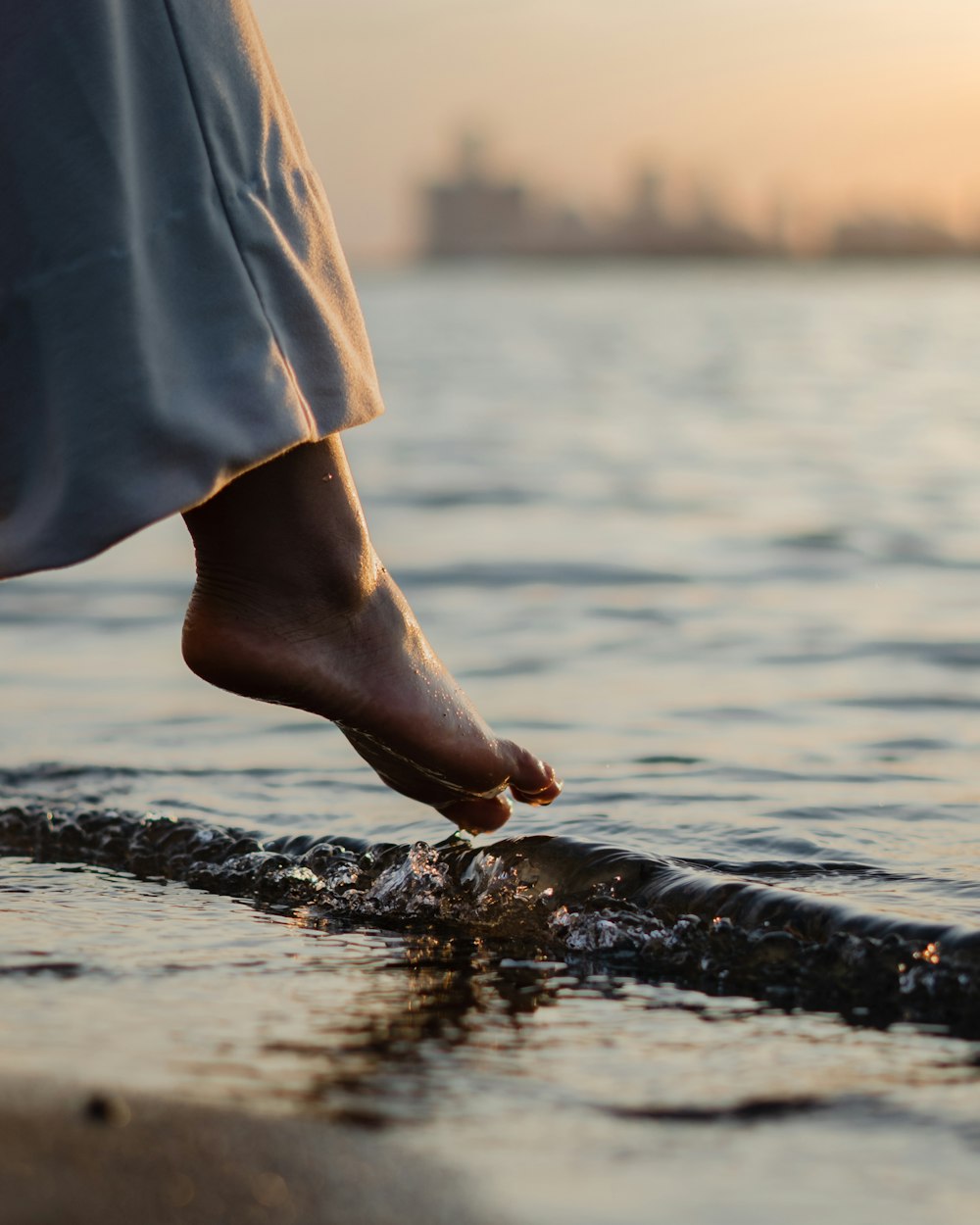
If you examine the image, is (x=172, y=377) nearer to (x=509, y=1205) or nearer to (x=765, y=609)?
(x=509, y=1205)

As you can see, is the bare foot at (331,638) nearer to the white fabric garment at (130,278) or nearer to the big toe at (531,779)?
the big toe at (531,779)

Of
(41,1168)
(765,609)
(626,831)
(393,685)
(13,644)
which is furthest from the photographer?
(765,609)

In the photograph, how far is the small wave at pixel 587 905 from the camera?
65.2 inches

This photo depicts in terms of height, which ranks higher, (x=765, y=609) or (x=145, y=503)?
(x=145, y=503)

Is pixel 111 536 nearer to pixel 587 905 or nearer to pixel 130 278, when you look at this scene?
pixel 130 278

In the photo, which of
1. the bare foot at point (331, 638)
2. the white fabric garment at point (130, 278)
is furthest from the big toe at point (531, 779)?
the white fabric garment at point (130, 278)

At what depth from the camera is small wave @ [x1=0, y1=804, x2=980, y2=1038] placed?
5.43ft

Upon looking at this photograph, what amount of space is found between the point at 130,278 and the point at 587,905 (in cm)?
91

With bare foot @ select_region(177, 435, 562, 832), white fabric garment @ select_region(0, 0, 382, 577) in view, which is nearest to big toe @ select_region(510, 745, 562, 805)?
bare foot @ select_region(177, 435, 562, 832)

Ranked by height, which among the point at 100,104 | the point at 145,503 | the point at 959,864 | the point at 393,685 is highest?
the point at 100,104

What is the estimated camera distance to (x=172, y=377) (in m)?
1.33

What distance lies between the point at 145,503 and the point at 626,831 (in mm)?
1144

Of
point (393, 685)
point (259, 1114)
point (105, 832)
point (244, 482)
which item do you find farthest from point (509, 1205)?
point (105, 832)

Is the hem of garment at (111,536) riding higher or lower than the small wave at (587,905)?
higher
